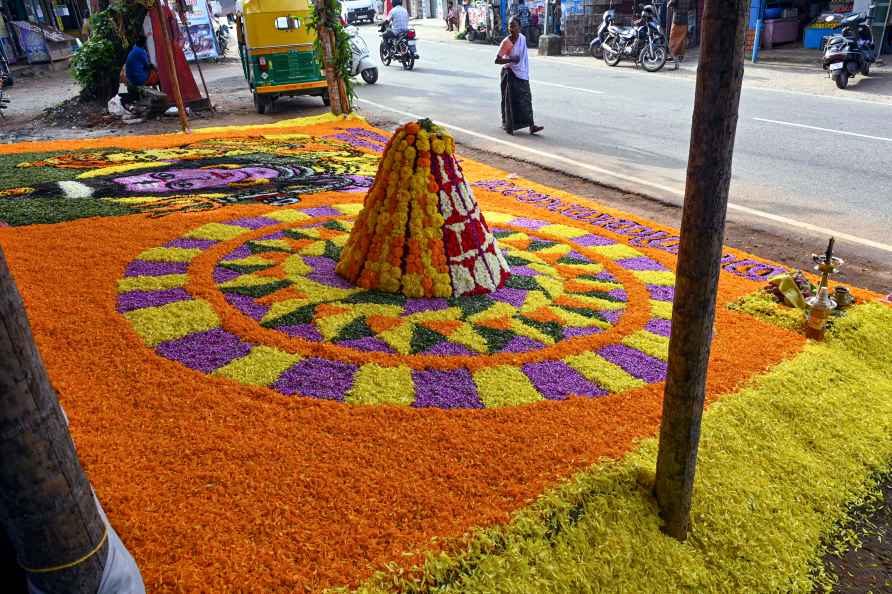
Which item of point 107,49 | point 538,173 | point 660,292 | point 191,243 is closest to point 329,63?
point 538,173

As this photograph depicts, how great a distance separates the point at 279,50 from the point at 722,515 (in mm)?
11940

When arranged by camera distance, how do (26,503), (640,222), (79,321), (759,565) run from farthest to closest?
(640,222)
(79,321)
(759,565)
(26,503)

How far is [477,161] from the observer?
8.54 m

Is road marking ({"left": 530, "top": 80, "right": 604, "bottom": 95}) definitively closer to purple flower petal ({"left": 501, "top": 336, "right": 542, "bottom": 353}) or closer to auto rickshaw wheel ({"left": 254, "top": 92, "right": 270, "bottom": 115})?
auto rickshaw wheel ({"left": 254, "top": 92, "right": 270, "bottom": 115})

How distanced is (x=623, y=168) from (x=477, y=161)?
1913 millimetres

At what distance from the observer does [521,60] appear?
9.64m

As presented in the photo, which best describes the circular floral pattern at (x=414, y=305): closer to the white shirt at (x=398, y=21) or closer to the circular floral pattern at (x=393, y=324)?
the circular floral pattern at (x=393, y=324)

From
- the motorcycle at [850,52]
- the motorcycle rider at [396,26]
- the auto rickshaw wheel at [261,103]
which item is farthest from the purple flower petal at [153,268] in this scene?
the motorcycle rider at [396,26]

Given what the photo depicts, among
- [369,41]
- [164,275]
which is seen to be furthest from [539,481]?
[369,41]

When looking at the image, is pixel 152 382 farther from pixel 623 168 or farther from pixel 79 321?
pixel 623 168

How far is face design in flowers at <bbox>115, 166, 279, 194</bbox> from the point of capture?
6571 mm

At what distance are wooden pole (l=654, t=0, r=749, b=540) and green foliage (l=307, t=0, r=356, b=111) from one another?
9724 mm

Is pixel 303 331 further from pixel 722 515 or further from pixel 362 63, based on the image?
pixel 362 63

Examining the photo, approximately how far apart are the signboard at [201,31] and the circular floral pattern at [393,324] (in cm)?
1944
